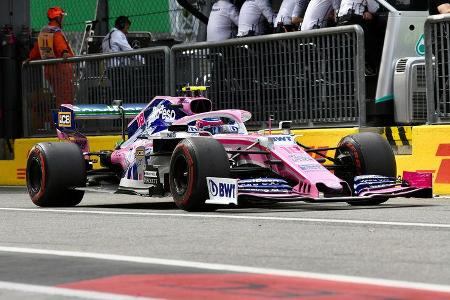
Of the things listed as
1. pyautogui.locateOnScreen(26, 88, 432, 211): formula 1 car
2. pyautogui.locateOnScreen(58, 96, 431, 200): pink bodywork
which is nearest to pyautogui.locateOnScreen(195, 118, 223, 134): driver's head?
pyautogui.locateOnScreen(26, 88, 432, 211): formula 1 car

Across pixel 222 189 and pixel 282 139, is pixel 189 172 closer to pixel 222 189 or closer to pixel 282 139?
pixel 222 189

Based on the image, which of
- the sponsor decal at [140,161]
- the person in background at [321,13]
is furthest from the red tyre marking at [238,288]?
the person in background at [321,13]

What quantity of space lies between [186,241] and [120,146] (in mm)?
5338

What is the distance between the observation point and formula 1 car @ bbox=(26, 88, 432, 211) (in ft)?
38.3

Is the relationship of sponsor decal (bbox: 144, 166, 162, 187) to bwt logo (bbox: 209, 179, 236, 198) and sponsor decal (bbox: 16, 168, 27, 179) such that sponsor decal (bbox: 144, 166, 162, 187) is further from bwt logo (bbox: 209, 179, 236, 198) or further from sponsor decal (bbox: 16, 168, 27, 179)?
sponsor decal (bbox: 16, 168, 27, 179)

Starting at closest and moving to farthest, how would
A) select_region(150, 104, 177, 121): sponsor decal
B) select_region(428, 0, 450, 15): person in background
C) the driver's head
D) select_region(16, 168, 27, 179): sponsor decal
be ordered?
the driver's head
select_region(150, 104, 177, 121): sponsor decal
select_region(428, 0, 450, 15): person in background
select_region(16, 168, 27, 179): sponsor decal

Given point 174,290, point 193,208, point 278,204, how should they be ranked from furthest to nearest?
point 278,204, point 193,208, point 174,290

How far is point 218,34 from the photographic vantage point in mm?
18453

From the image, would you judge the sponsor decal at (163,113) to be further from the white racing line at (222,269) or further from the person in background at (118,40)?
the person in background at (118,40)

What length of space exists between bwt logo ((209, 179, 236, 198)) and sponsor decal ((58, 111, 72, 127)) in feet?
12.1

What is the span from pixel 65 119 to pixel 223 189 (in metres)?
3.88

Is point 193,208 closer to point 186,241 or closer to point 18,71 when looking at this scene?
point 186,241

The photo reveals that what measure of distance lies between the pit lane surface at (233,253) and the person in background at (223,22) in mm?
6274

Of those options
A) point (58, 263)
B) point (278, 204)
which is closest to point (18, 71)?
point (278, 204)
